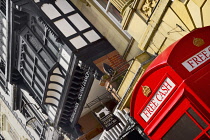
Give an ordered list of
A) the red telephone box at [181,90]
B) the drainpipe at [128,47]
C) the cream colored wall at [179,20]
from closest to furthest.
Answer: the red telephone box at [181,90] → the cream colored wall at [179,20] → the drainpipe at [128,47]

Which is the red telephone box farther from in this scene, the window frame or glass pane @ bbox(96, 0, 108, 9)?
glass pane @ bbox(96, 0, 108, 9)

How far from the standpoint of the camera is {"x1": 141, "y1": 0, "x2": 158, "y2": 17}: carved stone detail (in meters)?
13.5

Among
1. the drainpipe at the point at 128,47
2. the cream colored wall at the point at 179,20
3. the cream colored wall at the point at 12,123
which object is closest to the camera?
the cream colored wall at the point at 179,20

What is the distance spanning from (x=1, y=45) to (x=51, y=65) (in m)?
6.42

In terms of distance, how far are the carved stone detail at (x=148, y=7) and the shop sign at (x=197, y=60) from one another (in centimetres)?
A: 322

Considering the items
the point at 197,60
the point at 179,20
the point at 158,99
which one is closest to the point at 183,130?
the point at 158,99

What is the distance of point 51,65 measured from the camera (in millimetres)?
19234

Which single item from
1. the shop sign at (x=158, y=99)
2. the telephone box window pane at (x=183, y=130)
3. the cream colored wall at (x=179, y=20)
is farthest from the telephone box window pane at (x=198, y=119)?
the cream colored wall at (x=179, y=20)

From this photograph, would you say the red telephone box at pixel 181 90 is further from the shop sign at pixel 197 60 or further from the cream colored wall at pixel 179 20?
the cream colored wall at pixel 179 20

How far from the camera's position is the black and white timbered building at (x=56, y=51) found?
58.0 ft

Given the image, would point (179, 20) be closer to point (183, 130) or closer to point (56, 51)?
point (183, 130)

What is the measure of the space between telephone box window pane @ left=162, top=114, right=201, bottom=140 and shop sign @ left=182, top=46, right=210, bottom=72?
61.2 inches

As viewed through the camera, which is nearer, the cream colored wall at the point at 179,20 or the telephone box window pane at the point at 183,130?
the telephone box window pane at the point at 183,130

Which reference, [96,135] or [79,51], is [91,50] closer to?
[79,51]
